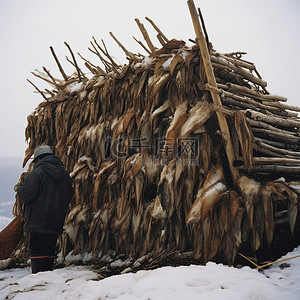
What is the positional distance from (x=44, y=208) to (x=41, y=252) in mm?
460

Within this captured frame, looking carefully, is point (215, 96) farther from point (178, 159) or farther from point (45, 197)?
point (45, 197)

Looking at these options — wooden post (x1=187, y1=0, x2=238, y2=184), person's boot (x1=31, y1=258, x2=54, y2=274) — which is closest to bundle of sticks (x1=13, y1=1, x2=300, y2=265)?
wooden post (x1=187, y1=0, x2=238, y2=184)

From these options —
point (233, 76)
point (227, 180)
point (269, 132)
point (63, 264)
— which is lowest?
point (63, 264)

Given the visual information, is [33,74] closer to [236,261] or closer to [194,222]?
[194,222]

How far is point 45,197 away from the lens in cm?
296

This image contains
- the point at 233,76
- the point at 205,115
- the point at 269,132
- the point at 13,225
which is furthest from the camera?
the point at 13,225

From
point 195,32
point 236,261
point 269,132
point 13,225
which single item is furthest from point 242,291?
point 13,225

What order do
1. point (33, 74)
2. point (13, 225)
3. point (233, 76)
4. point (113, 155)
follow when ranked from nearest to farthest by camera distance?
1. point (233, 76)
2. point (113, 155)
3. point (13, 225)
4. point (33, 74)

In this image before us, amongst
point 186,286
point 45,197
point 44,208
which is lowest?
point 186,286

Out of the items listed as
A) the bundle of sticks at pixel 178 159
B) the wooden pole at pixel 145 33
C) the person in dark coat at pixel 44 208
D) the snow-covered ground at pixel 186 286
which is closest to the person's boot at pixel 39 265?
the person in dark coat at pixel 44 208

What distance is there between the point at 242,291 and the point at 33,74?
4131mm

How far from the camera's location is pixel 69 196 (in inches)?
127

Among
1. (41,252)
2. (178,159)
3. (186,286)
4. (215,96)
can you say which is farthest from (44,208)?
(215,96)

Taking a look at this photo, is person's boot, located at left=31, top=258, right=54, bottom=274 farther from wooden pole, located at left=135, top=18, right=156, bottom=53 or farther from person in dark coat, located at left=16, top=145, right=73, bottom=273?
wooden pole, located at left=135, top=18, right=156, bottom=53
